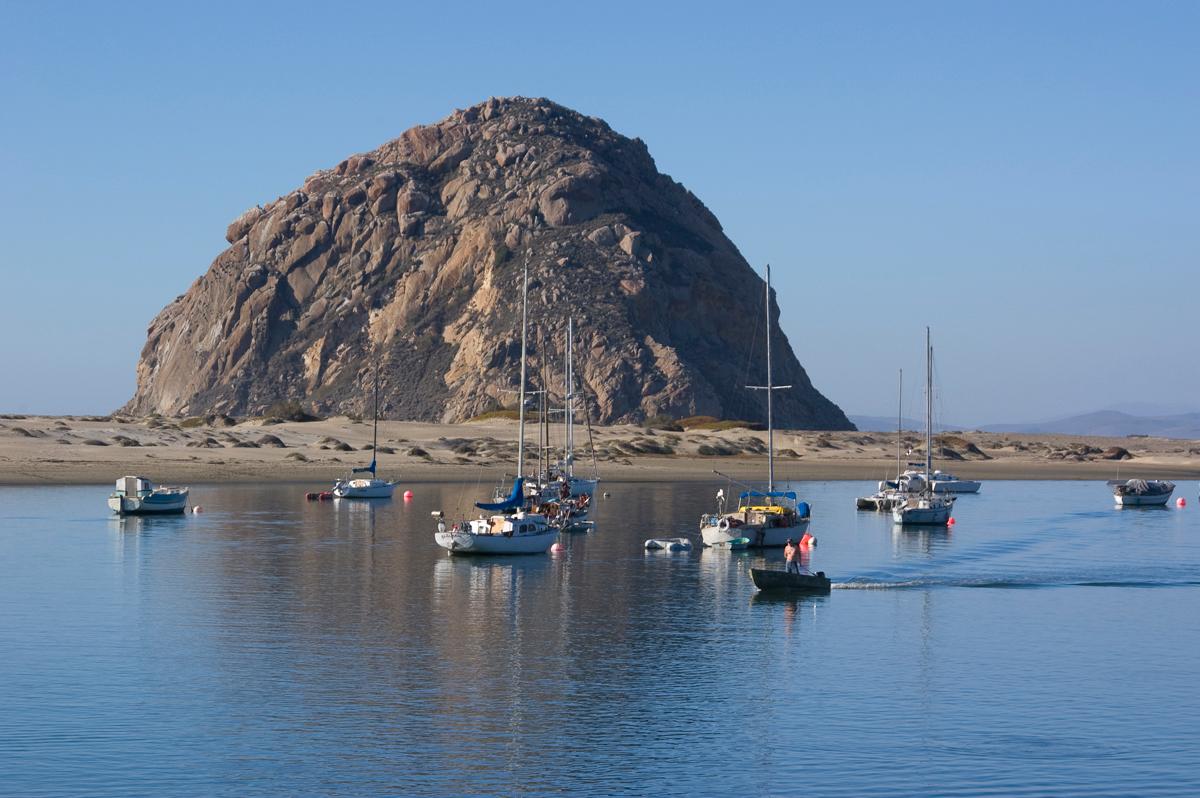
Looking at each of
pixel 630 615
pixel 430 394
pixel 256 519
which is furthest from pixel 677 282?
pixel 630 615

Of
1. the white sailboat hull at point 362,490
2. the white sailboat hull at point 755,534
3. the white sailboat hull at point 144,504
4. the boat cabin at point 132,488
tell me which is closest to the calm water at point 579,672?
the white sailboat hull at point 755,534

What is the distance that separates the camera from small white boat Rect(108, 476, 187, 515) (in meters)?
69.8

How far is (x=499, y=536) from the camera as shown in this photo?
54.3 m

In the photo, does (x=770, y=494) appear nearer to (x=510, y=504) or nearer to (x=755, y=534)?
(x=755, y=534)

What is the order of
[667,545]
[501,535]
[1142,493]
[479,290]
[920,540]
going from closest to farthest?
[501,535] < [667,545] < [920,540] < [1142,493] < [479,290]

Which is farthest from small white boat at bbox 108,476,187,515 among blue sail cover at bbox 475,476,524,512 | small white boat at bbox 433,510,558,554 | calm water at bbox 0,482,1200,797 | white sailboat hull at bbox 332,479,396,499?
small white boat at bbox 433,510,558,554

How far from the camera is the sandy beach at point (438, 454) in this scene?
314 ft

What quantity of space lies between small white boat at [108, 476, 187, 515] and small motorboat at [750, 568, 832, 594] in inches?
1428

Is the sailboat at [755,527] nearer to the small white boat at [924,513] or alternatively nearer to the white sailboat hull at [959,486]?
the small white boat at [924,513]

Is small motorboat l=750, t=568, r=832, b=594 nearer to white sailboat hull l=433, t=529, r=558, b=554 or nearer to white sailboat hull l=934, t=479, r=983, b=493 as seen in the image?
white sailboat hull l=433, t=529, r=558, b=554

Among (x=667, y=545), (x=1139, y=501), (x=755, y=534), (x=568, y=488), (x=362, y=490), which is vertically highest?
(x=568, y=488)

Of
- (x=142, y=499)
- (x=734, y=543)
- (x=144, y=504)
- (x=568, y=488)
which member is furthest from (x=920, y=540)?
(x=142, y=499)

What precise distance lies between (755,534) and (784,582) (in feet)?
43.0

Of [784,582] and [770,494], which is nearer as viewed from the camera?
[784,582]
